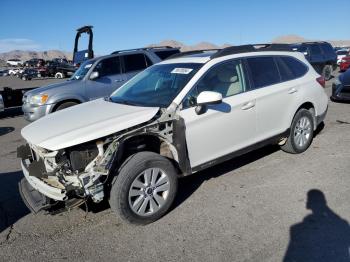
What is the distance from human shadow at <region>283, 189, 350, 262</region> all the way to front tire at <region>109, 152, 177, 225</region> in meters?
1.39

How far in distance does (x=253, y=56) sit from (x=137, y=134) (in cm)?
225

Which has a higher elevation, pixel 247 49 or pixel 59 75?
pixel 247 49

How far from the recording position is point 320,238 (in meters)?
3.29

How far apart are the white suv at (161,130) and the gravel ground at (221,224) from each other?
1.08 feet

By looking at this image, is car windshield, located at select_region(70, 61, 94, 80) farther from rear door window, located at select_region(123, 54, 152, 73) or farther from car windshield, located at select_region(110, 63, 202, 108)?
car windshield, located at select_region(110, 63, 202, 108)

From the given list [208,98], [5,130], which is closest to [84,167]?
[208,98]

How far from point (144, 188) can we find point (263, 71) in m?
2.55

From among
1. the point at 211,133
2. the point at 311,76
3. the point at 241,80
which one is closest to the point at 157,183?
the point at 211,133

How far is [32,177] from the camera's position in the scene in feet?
11.9

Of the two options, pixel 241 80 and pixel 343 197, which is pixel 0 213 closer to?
pixel 241 80

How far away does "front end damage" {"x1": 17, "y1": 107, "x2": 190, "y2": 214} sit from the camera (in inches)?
133

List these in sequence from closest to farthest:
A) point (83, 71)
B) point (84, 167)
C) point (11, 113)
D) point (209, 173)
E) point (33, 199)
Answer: point (84, 167)
point (33, 199)
point (209, 173)
point (83, 71)
point (11, 113)

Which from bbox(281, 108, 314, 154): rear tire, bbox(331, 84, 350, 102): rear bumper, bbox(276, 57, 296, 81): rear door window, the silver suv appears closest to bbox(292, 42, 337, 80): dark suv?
bbox(331, 84, 350, 102): rear bumper

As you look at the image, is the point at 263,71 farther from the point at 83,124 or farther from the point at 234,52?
the point at 83,124
